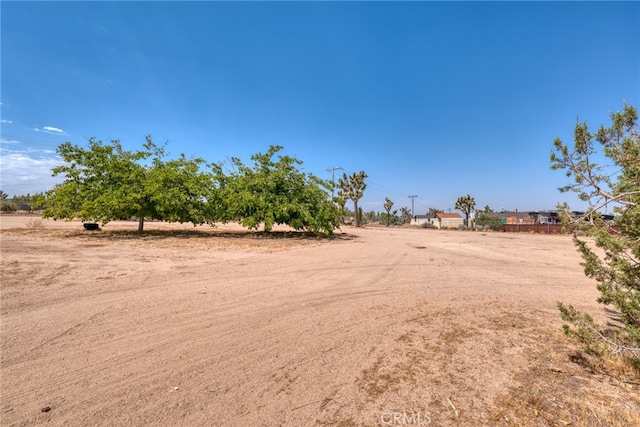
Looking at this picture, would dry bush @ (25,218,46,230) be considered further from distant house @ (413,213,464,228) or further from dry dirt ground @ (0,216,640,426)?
distant house @ (413,213,464,228)

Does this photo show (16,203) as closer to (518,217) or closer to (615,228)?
(615,228)

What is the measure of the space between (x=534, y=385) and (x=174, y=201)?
17.8 m

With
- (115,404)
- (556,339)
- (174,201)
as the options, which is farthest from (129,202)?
(556,339)

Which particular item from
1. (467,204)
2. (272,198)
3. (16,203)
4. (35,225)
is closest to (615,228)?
(272,198)

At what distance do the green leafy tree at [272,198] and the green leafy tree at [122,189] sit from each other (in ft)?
5.07

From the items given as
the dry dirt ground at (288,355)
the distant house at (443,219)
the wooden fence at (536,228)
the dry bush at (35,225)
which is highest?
the distant house at (443,219)

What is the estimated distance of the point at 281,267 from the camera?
357 inches

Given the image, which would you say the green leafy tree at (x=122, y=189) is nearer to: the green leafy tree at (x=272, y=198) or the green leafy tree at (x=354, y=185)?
the green leafy tree at (x=272, y=198)

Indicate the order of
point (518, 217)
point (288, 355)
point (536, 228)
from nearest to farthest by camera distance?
point (288, 355) < point (536, 228) < point (518, 217)

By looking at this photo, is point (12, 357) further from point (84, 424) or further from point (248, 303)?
point (248, 303)

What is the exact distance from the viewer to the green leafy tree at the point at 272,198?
60.0ft

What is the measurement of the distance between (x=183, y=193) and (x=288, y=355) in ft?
54.3

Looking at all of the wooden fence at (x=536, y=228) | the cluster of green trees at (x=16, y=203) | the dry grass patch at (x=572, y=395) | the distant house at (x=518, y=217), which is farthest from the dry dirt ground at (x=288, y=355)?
the distant house at (x=518, y=217)

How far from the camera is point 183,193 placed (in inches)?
692
